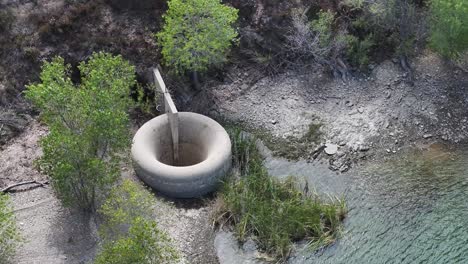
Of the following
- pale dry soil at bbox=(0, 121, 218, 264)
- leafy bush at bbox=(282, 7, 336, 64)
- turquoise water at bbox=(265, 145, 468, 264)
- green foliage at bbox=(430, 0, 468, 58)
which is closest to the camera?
pale dry soil at bbox=(0, 121, 218, 264)

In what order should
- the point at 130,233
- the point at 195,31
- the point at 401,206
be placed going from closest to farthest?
the point at 130,233 → the point at 401,206 → the point at 195,31

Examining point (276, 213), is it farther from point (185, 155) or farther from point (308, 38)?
point (308, 38)

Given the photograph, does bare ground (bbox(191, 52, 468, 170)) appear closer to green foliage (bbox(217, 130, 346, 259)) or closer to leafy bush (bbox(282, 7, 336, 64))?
leafy bush (bbox(282, 7, 336, 64))

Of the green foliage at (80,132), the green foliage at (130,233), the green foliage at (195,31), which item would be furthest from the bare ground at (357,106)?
the green foliage at (130,233)

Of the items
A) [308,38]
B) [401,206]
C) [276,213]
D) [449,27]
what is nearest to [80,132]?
[276,213]

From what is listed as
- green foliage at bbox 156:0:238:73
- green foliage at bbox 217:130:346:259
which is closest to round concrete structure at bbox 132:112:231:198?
green foliage at bbox 217:130:346:259

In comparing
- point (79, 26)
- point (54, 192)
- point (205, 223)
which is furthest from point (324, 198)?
point (79, 26)
